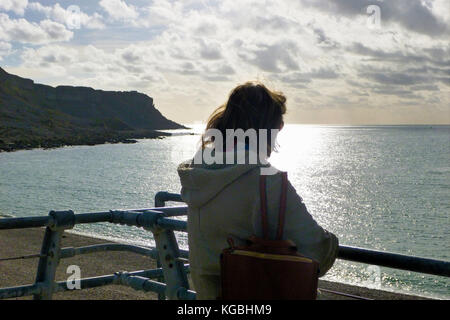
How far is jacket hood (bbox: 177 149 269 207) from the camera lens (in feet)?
7.04

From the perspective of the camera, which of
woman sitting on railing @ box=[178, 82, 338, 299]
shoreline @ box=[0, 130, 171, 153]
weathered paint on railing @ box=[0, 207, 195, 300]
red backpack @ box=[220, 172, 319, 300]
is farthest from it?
shoreline @ box=[0, 130, 171, 153]

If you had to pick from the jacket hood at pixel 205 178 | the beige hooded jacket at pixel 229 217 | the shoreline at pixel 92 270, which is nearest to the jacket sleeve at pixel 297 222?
the beige hooded jacket at pixel 229 217

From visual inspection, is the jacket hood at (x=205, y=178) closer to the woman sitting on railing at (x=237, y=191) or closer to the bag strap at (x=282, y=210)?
the woman sitting on railing at (x=237, y=191)

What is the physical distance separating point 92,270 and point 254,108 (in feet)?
21.8

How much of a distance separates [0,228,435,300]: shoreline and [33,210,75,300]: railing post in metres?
3.21

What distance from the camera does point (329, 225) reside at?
118 feet

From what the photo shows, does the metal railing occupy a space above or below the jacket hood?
below

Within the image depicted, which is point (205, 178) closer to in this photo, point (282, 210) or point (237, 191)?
point (237, 191)

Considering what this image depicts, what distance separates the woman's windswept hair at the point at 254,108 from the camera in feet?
7.56

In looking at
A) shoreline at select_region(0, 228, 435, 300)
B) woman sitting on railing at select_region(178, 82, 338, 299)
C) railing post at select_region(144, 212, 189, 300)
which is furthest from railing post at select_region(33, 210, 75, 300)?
shoreline at select_region(0, 228, 435, 300)

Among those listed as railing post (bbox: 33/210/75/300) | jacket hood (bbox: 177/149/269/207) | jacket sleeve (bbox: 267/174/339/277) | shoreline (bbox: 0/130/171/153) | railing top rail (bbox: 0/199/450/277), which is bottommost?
railing post (bbox: 33/210/75/300)

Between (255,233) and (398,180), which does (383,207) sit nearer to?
(398,180)

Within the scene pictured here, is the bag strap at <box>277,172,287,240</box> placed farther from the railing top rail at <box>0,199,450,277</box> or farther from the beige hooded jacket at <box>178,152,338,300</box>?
the railing top rail at <box>0,199,450,277</box>

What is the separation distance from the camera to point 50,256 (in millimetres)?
3318
